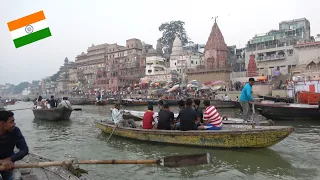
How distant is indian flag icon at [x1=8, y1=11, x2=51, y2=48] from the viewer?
20.7 ft

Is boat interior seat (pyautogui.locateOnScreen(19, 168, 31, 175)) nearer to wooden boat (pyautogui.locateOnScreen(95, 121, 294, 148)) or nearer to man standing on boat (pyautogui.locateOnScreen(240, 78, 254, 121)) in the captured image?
wooden boat (pyautogui.locateOnScreen(95, 121, 294, 148))

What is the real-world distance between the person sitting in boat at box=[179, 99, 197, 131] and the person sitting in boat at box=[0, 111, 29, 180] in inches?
224

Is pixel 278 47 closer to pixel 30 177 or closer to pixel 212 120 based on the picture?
pixel 212 120

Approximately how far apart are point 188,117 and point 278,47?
42673 millimetres

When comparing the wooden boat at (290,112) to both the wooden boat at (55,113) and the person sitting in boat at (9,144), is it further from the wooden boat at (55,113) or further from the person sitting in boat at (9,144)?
the person sitting in boat at (9,144)

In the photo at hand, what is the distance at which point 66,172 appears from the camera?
4.90m

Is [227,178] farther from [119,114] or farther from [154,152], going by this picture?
[119,114]

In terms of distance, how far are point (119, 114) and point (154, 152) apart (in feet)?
10.7

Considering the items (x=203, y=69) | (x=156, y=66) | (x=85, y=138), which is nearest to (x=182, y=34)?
(x=156, y=66)

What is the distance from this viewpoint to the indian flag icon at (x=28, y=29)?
6312 mm

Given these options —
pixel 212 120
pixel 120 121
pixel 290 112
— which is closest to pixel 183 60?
pixel 290 112

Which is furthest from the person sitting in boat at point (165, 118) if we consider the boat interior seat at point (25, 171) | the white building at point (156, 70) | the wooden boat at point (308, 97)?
the white building at point (156, 70)

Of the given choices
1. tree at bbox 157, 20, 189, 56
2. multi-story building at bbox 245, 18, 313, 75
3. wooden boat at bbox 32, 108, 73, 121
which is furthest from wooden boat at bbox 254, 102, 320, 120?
tree at bbox 157, 20, 189, 56

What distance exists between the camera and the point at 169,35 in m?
75.2
